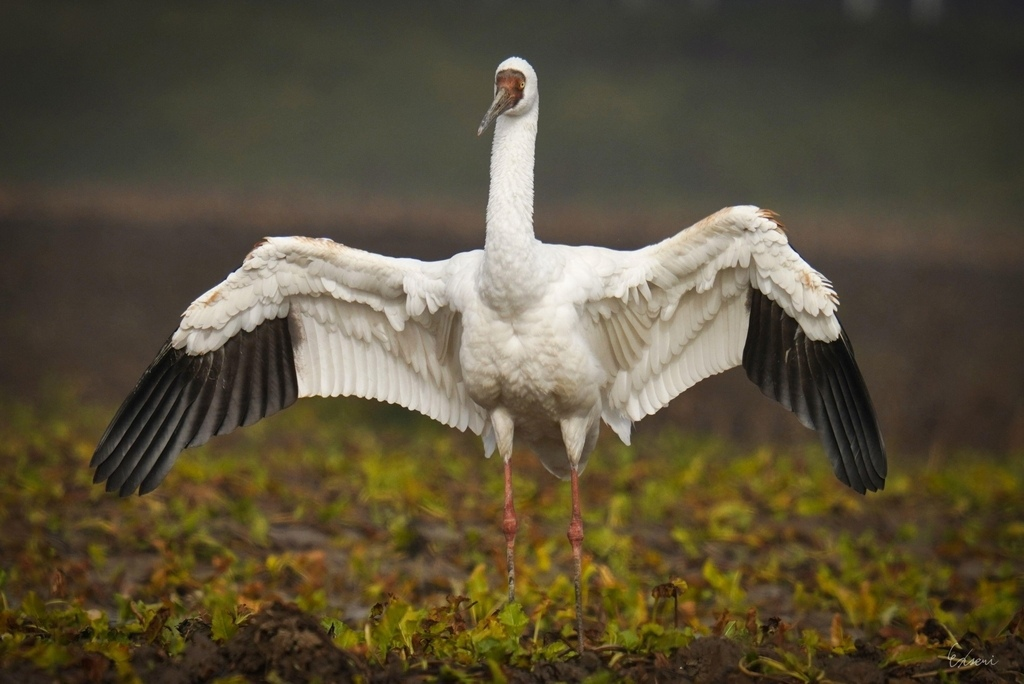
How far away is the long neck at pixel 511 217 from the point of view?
18.1 feet

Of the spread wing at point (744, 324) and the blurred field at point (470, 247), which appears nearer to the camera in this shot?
the spread wing at point (744, 324)

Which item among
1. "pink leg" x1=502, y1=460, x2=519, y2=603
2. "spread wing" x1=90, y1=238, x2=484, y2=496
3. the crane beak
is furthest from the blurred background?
the crane beak

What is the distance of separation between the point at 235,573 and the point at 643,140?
1610 cm

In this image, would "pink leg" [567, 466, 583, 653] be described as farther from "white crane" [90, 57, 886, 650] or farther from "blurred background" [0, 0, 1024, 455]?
"blurred background" [0, 0, 1024, 455]

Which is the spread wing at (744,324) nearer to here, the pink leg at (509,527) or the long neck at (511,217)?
the long neck at (511,217)

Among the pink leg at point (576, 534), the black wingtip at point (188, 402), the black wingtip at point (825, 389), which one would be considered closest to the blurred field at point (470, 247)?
the black wingtip at point (825, 389)

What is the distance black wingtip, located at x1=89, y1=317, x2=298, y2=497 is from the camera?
6.04 meters

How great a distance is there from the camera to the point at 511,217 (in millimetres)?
5566

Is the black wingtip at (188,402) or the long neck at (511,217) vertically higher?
the long neck at (511,217)

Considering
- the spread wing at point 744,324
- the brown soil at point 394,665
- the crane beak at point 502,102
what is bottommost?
the brown soil at point 394,665

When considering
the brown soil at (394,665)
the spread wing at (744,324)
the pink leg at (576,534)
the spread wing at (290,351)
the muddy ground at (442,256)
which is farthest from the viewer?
the muddy ground at (442,256)

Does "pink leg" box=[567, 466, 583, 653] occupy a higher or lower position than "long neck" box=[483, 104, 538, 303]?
lower

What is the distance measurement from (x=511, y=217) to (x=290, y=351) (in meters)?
1.57

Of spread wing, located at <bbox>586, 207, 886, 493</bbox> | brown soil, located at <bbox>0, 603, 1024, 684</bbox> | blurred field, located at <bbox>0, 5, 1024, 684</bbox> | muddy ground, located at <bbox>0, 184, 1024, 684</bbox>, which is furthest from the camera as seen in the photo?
muddy ground, located at <bbox>0, 184, 1024, 684</bbox>
